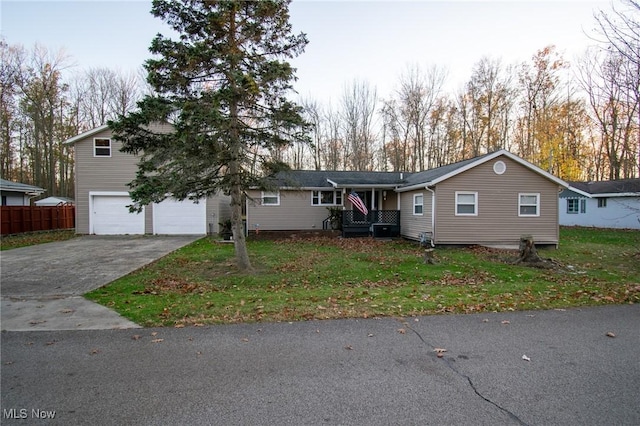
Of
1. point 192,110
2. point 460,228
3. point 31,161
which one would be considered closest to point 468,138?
point 460,228

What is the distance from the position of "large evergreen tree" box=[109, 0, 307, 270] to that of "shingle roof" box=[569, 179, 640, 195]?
24.0 metres

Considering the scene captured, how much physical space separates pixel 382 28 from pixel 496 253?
10.2 m

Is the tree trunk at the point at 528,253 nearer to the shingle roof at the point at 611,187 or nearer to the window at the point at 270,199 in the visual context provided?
the window at the point at 270,199

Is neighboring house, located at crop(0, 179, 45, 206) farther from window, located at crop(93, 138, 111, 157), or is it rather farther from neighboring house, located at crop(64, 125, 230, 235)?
window, located at crop(93, 138, 111, 157)

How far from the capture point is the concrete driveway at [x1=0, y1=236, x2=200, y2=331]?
5293 mm

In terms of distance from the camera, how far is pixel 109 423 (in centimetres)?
265

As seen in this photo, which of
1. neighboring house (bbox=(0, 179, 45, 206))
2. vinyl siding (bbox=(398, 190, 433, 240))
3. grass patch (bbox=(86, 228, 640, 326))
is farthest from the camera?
neighboring house (bbox=(0, 179, 45, 206))

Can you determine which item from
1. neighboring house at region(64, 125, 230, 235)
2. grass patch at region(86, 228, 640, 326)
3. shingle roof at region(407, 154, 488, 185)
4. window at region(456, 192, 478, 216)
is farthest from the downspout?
neighboring house at region(64, 125, 230, 235)

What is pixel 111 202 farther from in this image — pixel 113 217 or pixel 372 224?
pixel 372 224

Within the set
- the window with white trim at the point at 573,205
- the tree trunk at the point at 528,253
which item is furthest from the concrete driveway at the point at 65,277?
the window with white trim at the point at 573,205

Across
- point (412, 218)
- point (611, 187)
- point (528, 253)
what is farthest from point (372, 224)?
point (611, 187)

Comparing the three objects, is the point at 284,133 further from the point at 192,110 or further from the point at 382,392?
the point at 382,392

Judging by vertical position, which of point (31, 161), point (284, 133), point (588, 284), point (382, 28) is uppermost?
point (382, 28)

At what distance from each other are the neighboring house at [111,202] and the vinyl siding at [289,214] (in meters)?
2.63
